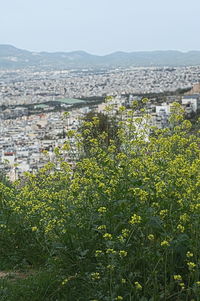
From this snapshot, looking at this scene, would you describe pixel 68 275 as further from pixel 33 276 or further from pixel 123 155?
pixel 123 155

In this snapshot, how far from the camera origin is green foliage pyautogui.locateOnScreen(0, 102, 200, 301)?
3.45m

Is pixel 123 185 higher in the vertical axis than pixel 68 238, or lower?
higher

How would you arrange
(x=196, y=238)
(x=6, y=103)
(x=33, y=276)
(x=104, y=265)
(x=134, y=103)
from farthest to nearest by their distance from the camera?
(x=6, y=103) < (x=134, y=103) < (x=33, y=276) < (x=104, y=265) < (x=196, y=238)

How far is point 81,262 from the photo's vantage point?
12.8 feet

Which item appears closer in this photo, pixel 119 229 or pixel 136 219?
pixel 136 219

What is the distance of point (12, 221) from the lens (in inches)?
200

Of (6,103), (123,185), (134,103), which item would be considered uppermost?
(134,103)

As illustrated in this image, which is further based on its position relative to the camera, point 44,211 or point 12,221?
point 12,221

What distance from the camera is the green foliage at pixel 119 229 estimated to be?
136 inches

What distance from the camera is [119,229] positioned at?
3.86 meters

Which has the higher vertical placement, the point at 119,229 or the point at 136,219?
the point at 136,219

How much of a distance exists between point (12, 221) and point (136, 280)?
191 centimetres

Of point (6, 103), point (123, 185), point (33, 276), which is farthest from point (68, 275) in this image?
point (6, 103)

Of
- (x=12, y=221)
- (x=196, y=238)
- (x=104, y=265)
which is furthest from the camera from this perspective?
(x=12, y=221)
